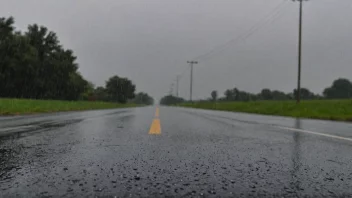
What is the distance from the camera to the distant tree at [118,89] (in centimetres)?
11275

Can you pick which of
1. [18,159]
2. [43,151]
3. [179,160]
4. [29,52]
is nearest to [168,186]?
[179,160]

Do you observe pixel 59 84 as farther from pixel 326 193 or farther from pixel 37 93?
pixel 326 193

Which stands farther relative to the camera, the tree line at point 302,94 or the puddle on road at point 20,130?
the tree line at point 302,94

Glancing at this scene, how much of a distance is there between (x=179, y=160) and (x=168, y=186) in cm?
83

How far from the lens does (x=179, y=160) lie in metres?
2.51

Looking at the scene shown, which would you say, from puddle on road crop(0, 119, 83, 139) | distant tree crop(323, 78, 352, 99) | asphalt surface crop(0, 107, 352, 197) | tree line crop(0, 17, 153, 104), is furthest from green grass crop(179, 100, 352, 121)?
distant tree crop(323, 78, 352, 99)

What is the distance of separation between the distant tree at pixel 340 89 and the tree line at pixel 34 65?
90.6m

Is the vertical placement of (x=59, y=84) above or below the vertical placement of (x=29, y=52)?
below

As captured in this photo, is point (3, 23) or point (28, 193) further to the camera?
point (3, 23)

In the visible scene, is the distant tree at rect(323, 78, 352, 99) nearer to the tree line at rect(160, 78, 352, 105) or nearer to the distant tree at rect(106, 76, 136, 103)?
the tree line at rect(160, 78, 352, 105)

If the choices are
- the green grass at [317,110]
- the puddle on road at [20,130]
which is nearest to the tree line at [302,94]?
the green grass at [317,110]

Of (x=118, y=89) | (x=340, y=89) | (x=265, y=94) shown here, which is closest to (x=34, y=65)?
(x=118, y=89)

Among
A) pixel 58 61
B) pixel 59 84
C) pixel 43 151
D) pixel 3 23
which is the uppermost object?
pixel 3 23

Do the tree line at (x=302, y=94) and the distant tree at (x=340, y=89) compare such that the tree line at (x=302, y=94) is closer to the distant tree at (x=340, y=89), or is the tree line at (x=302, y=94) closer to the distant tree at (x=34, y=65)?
the distant tree at (x=340, y=89)
